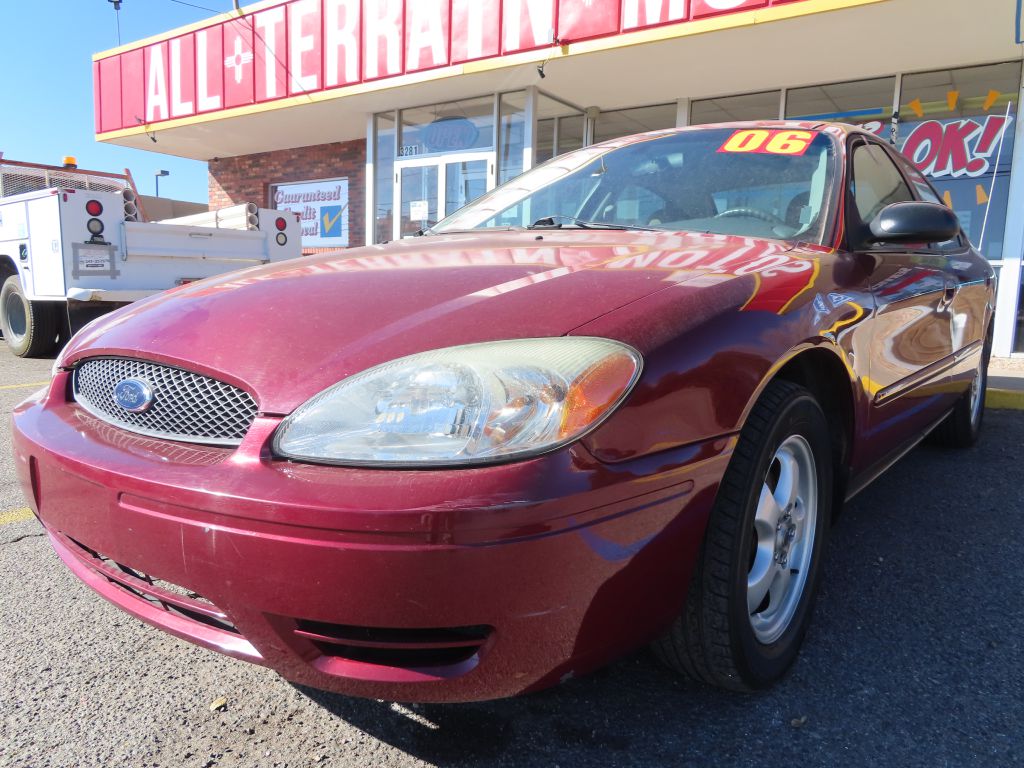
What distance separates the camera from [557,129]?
10.3 meters

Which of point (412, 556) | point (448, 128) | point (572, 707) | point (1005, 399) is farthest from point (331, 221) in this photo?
point (412, 556)

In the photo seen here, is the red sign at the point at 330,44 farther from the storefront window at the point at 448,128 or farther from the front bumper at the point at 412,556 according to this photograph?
the front bumper at the point at 412,556

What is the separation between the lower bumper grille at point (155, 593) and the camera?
138cm

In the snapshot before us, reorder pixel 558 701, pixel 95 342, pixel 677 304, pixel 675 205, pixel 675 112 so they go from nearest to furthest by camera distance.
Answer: pixel 677 304, pixel 558 701, pixel 95 342, pixel 675 205, pixel 675 112

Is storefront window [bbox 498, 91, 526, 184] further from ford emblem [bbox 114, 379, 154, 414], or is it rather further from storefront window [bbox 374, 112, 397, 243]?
ford emblem [bbox 114, 379, 154, 414]

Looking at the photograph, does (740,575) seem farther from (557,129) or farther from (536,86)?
(557,129)

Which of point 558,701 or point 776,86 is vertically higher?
point 776,86

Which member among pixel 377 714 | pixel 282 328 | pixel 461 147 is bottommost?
pixel 377 714

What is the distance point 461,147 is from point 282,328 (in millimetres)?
9259

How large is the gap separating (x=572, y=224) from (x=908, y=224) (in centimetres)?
101

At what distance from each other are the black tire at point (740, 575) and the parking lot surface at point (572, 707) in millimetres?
111

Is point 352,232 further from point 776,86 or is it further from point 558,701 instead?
point 558,701

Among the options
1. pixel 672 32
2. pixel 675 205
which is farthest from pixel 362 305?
pixel 672 32

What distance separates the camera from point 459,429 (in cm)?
124
